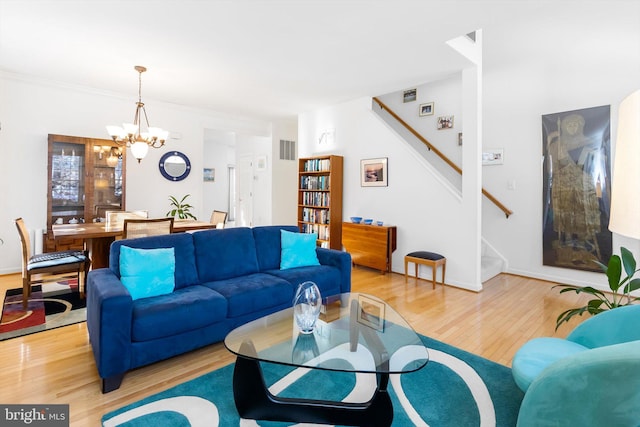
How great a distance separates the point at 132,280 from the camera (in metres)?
2.31

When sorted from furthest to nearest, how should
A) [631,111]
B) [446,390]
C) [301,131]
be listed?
[301,131], [446,390], [631,111]

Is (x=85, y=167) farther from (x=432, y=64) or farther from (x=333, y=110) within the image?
(x=432, y=64)

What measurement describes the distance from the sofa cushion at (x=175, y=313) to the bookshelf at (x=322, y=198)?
→ 3268 mm

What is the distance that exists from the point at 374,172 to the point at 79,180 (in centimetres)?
436

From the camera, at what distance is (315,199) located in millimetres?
5852

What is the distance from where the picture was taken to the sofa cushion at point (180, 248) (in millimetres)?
2561

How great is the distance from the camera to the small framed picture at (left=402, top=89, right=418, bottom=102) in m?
5.41

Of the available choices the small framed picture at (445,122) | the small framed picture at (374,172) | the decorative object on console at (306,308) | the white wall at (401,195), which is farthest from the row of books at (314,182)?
the decorative object on console at (306,308)

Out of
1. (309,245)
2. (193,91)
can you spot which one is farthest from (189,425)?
(193,91)

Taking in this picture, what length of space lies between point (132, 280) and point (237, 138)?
647cm

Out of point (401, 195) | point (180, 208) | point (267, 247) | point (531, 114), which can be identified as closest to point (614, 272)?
point (267, 247)

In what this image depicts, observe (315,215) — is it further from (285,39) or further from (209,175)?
(209,175)

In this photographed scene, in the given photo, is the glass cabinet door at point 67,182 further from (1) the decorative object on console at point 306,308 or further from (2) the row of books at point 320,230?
(1) the decorative object on console at point 306,308

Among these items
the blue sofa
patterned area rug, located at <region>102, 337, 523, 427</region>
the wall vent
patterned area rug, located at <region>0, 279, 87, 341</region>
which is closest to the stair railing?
the wall vent
